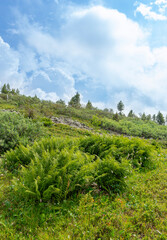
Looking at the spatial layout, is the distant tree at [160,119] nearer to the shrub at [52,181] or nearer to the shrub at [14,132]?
the shrub at [14,132]

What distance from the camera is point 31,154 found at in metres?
5.01

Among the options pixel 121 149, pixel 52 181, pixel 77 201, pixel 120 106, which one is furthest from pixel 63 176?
pixel 120 106

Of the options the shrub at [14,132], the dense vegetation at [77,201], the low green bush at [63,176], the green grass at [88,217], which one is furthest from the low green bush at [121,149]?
the shrub at [14,132]

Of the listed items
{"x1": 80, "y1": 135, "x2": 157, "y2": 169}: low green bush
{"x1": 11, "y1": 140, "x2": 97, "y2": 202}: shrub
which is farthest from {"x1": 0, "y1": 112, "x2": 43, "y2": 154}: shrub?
{"x1": 11, "y1": 140, "x2": 97, "y2": 202}: shrub

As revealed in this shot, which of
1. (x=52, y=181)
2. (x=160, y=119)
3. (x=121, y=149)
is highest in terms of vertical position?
(x=160, y=119)

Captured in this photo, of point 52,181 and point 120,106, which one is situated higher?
point 120,106

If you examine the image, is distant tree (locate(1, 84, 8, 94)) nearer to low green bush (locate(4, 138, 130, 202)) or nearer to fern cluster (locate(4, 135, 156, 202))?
fern cluster (locate(4, 135, 156, 202))

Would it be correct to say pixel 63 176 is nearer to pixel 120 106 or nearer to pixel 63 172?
pixel 63 172

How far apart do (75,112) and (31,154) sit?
24441 millimetres

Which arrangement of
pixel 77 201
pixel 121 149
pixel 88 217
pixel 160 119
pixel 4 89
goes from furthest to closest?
pixel 4 89 → pixel 160 119 → pixel 121 149 → pixel 77 201 → pixel 88 217

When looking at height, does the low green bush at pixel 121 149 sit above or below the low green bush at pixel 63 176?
above

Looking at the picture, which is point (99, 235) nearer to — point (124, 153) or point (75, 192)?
point (75, 192)

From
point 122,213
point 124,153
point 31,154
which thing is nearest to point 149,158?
point 124,153

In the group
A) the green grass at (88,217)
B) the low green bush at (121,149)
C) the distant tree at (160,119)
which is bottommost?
the green grass at (88,217)
